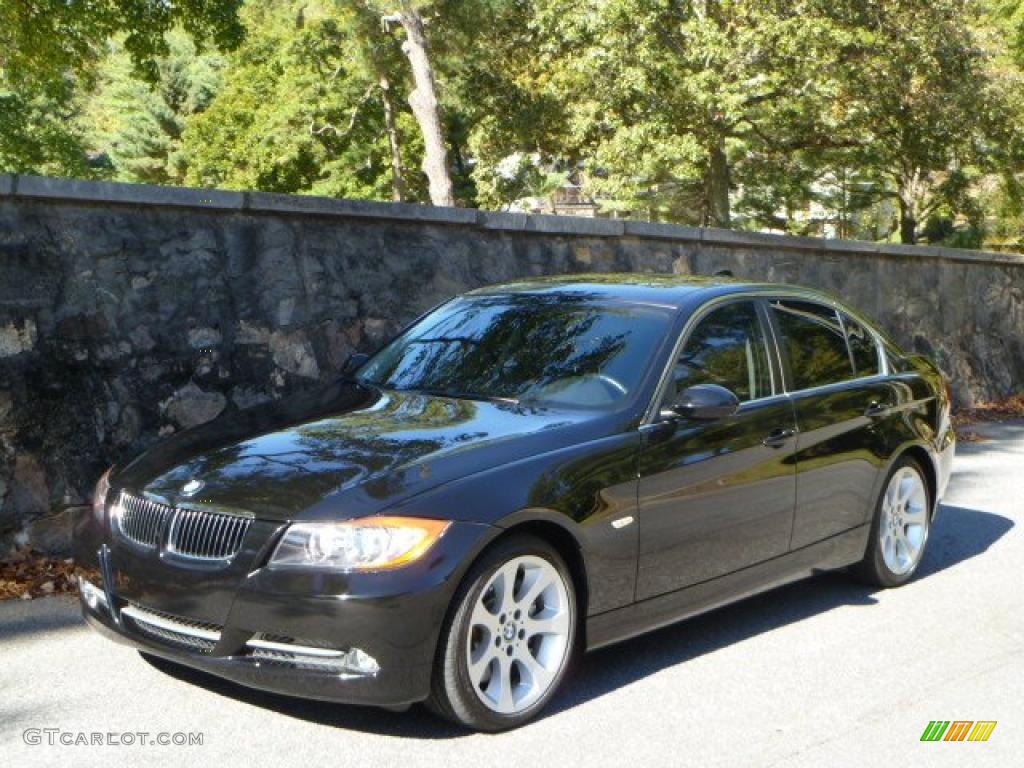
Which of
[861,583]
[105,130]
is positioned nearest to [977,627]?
[861,583]

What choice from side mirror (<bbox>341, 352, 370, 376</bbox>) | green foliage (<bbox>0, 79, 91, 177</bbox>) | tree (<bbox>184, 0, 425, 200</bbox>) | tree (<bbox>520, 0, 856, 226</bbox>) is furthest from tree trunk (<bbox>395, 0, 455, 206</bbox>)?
side mirror (<bbox>341, 352, 370, 376</bbox>)

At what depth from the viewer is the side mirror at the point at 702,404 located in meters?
Answer: 5.34

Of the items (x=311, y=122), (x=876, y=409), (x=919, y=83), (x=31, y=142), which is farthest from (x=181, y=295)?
(x=311, y=122)

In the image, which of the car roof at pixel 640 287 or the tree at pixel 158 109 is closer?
the car roof at pixel 640 287

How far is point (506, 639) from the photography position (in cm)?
461

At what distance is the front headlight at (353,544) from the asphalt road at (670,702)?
0.63 m

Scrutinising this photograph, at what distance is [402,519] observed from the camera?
4.31 m

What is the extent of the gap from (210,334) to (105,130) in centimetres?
7273

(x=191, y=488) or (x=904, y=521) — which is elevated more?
(x=191, y=488)

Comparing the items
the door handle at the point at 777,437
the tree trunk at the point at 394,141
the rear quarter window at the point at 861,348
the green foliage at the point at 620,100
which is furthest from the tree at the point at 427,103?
the door handle at the point at 777,437

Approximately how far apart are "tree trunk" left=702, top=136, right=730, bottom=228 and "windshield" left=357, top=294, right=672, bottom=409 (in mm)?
21504

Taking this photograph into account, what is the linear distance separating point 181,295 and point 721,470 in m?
3.87

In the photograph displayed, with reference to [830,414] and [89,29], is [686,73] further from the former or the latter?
[830,414]

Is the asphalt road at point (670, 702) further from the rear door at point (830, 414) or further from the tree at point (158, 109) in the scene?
the tree at point (158, 109)
